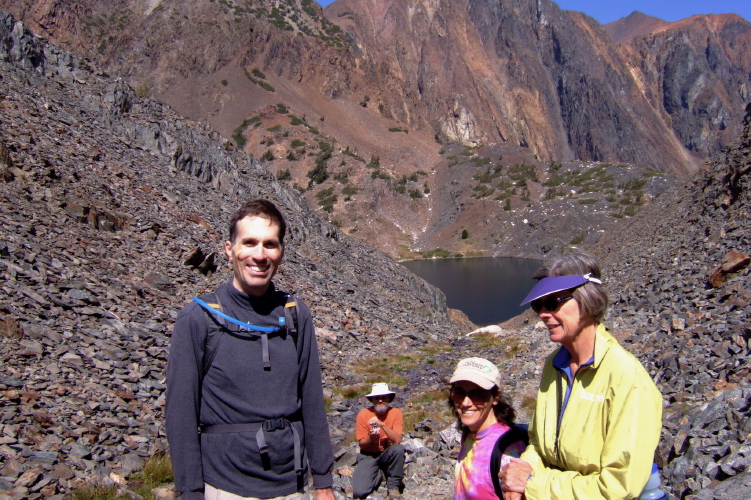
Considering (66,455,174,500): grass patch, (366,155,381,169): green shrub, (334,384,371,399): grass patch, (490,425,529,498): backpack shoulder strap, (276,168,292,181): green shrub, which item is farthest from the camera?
(366,155,381,169): green shrub

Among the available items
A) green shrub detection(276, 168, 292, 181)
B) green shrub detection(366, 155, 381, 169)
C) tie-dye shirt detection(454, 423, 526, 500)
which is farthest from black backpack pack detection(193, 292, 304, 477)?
green shrub detection(366, 155, 381, 169)

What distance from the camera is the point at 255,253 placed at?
2.77 m

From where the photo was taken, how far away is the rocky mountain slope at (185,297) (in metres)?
6.00

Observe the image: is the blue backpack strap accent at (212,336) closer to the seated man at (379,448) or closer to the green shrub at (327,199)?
the seated man at (379,448)

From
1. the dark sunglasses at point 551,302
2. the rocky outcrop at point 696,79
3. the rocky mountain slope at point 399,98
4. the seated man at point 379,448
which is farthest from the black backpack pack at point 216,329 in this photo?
the rocky outcrop at point 696,79

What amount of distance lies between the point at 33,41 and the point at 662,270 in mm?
22925

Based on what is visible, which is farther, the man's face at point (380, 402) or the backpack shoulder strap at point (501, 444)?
the man's face at point (380, 402)

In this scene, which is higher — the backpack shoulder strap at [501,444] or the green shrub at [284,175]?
the green shrub at [284,175]

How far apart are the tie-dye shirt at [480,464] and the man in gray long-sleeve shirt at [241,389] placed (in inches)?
33.3

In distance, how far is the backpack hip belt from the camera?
268cm

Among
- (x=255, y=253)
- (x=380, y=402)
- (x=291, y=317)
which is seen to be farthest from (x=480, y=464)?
(x=380, y=402)

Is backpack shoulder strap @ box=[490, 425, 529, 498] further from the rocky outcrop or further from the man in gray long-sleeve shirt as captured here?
the rocky outcrop

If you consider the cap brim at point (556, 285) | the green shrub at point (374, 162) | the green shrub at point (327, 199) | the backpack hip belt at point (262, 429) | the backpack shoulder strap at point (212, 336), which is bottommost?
the backpack hip belt at point (262, 429)

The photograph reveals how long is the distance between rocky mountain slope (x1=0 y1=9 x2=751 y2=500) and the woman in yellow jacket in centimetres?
267
